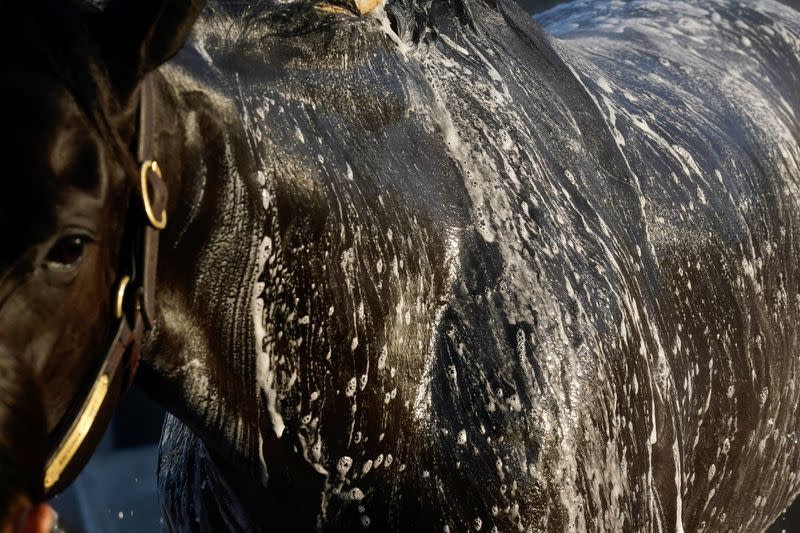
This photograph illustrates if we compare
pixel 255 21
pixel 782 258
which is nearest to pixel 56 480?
pixel 255 21

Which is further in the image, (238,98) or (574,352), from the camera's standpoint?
(574,352)

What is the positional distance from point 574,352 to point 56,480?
656mm

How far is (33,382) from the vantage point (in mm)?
1010

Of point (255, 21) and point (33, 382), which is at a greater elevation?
point (255, 21)

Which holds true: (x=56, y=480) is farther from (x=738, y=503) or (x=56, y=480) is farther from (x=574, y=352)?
(x=738, y=503)

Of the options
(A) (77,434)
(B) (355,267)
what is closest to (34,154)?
(A) (77,434)

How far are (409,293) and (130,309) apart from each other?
0.37m

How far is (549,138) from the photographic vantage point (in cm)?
162

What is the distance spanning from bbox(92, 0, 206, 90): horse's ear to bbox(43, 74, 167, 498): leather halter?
0.04m

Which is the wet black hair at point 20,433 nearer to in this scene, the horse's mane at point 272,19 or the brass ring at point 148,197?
the brass ring at point 148,197

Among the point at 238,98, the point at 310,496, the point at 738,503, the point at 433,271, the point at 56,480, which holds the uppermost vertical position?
the point at 238,98

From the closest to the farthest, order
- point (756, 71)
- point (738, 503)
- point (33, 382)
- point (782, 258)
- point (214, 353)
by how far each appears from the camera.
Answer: point (33, 382) → point (214, 353) → point (738, 503) → point (782, 258) → point (756, 71)

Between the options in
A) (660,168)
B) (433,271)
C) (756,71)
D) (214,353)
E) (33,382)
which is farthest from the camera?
(756,71)

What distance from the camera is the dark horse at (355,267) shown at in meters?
1.07
